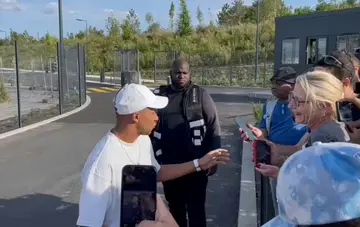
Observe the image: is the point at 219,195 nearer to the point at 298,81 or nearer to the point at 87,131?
the point at 298,81

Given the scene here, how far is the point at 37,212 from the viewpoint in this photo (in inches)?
228

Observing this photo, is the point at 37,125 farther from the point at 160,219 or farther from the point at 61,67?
the point at 160,219

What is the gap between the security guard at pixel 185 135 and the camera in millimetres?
4254

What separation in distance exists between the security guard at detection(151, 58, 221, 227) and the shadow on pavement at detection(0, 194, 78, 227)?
1648 millimetres

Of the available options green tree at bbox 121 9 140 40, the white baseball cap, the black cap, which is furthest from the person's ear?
green tree at bbox 121 9 140 40

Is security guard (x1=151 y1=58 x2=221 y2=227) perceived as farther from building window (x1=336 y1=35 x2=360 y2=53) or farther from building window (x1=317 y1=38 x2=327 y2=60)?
building window (x1=317 y1=38 x2=327 y2=60)

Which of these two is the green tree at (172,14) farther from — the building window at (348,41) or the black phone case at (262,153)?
the black phone case at (262,153)

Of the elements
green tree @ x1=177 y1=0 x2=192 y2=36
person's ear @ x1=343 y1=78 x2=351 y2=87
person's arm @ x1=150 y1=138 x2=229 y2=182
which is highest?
green tree @ x1=177 y1=0 x2=192 y2=36

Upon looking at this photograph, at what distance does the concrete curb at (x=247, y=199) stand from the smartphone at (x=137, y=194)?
2790mm

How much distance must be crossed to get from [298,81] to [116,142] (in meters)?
1.07

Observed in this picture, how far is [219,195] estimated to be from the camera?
21.1 ft

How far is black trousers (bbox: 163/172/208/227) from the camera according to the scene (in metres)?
4.30

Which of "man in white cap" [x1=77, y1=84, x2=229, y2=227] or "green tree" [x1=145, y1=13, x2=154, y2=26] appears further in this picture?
"green tree" [x1=145, y1=13, x2=154, y2=26]

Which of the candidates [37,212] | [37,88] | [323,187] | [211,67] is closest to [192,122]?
[37,212]
